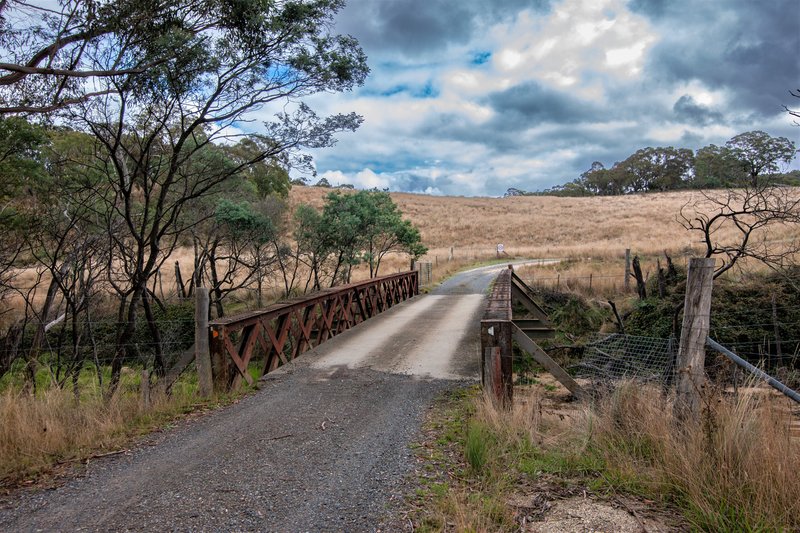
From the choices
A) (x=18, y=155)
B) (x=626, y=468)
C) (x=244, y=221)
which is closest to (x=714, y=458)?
(x=626, y=468)

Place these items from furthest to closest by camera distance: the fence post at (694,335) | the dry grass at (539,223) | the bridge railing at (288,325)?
the dry grass at (539,223)
the bridge railing at (288,325)
the fence post at (694,335)

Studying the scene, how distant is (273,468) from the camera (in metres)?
4.02

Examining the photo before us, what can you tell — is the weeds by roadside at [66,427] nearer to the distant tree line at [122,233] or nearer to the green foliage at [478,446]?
the distant tree line at [122,233]

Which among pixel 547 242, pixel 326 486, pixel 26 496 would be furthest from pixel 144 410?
pixel 547 242

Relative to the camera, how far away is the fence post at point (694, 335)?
3.88m

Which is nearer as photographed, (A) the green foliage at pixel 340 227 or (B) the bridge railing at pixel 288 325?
(B) the bridge railing at pixel 288 325

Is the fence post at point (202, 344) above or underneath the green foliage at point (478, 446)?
above

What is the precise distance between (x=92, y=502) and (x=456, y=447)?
9.34ft

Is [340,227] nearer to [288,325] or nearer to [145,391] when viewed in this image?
[288,325]

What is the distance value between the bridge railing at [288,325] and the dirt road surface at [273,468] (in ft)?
1.44

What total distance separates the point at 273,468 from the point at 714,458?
3.21m

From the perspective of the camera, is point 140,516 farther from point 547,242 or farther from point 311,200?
point 311,200

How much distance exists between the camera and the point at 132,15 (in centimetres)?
708

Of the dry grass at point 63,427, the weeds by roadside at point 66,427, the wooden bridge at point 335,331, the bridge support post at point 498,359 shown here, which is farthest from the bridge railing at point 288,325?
the bridge support post at point 498,359
